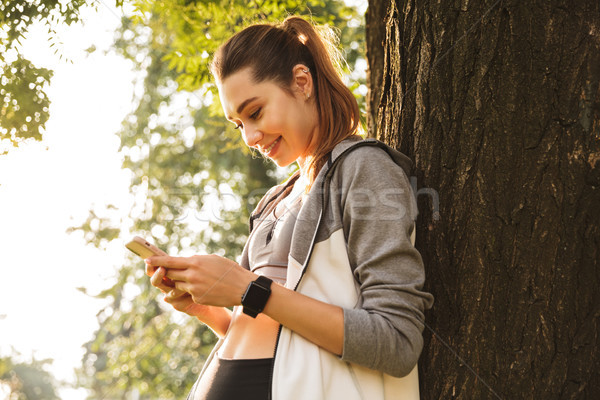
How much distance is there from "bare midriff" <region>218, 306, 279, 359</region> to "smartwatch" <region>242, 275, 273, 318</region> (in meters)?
0.12

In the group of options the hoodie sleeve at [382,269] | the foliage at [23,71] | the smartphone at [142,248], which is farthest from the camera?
the foliage at [23,71]

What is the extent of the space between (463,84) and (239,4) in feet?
8.14

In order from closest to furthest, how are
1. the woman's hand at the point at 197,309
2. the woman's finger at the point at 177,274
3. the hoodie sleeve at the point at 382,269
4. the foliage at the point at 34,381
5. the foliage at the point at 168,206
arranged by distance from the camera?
1. the hoodie sleeve at the point at 382,269
2. the woman's finger at the point at 177,274
3. the woman's hand at the point at 197,309
4. the foliage at the point at 168,206
5. the foliage at the point at 34,381

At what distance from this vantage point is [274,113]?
1.84 metres

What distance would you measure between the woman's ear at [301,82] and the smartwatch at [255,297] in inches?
28.1

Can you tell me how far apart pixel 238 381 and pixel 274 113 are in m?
0.80

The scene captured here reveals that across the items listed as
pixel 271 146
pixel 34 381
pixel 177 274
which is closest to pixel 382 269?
Answer: pixel 177 274

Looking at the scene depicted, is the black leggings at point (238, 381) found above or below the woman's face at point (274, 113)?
below

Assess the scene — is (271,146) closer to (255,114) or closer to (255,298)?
(255,114)

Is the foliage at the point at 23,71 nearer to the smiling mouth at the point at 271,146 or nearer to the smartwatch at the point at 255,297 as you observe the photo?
the smiling mouth at the point at 271,146

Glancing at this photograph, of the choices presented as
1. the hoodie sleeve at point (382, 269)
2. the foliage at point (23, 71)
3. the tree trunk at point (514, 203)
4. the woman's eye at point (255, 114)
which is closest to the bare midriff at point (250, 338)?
the hoodie sleeve at point (382, 269)

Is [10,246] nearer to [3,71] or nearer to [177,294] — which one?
[3,71]

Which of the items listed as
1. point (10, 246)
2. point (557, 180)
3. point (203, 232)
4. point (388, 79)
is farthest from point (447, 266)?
point (203, 232)

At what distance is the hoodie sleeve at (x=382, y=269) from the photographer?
1.39 metres
